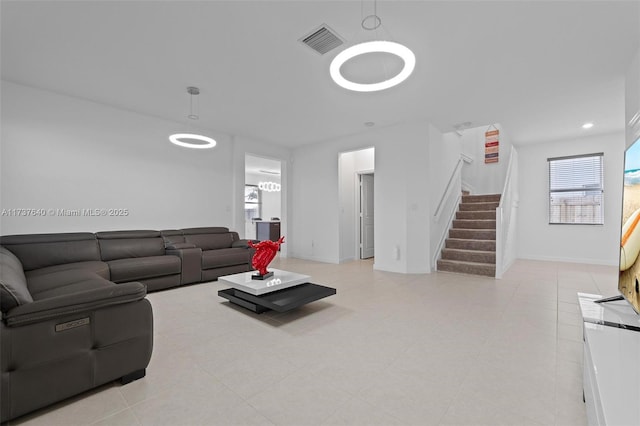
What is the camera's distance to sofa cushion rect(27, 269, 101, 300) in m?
2.47

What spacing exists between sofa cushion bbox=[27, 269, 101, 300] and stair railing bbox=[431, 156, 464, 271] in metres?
5.35

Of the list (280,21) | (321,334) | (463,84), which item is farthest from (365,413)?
(463,84)

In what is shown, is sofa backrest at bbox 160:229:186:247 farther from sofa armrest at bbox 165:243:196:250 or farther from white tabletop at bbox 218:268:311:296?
white tabletop at bbox 218:268:311:296

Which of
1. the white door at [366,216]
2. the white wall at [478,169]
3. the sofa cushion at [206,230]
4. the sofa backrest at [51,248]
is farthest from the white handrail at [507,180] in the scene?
the sofa backrest at [51,248]

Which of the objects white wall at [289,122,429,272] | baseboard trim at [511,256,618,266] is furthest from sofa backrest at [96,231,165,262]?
baseboard trim at [511,256,618,266]

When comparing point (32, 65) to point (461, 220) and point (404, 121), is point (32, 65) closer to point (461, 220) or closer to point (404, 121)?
point (404, 121)

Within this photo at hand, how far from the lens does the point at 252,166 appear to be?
1023cm

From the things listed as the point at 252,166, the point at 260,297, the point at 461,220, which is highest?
the point at 252,166

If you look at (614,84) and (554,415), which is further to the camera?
(614,84)

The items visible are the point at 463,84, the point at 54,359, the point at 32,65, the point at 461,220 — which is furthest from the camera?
the point at 461,220

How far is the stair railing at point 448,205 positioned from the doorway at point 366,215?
2003mm

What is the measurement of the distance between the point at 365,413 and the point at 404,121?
16.1 feet

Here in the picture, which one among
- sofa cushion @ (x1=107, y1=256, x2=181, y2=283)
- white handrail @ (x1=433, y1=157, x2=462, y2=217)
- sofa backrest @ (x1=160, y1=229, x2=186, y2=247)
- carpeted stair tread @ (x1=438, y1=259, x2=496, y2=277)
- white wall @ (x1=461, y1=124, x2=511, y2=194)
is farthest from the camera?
white wall @ (x1=461, y1=124, x2=511, y2=194)

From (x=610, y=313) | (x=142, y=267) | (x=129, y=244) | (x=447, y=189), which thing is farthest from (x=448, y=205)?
(x=129, y=244)
